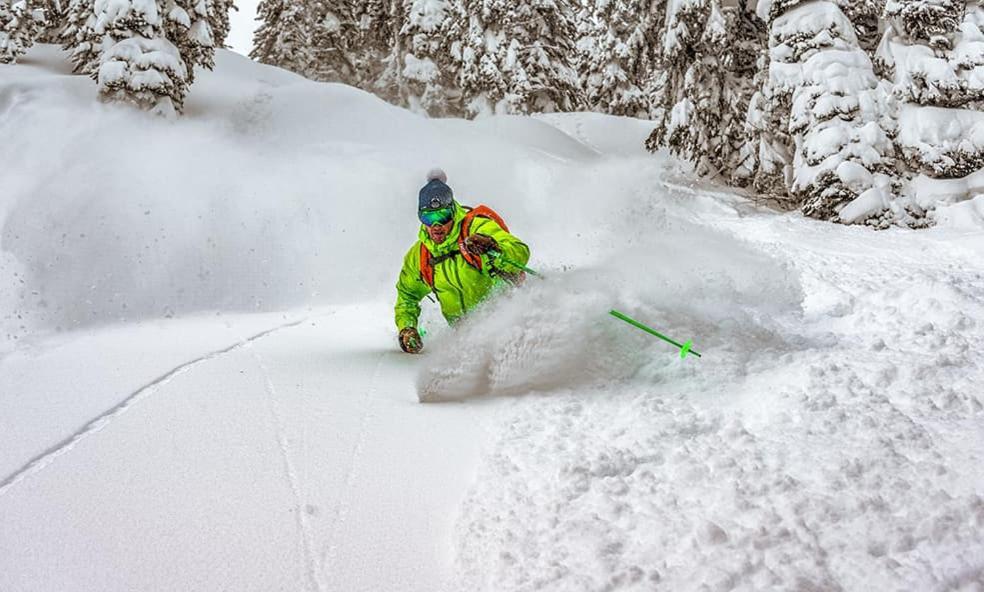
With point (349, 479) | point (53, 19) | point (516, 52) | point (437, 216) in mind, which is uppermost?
point (53, 19)

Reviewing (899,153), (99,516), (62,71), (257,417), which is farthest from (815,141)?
(62,71)

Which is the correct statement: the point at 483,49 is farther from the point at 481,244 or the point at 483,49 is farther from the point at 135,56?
the point at 481,244

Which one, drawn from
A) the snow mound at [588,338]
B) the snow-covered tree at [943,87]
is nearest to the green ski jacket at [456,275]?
the snow mound at [588,338]

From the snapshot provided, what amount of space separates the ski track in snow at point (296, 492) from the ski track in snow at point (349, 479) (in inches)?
2.1

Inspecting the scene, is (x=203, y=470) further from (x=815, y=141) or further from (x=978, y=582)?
(x=815, y=141)

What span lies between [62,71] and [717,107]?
52.0ft

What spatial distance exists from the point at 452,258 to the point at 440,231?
0.28m

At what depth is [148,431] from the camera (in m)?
3.84

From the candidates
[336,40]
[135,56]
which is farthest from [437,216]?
[336,40]

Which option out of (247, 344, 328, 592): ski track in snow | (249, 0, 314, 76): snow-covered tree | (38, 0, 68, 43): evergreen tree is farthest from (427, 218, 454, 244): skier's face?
(249, 0, 314, 76): snow-covered tree

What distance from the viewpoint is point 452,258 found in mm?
5918

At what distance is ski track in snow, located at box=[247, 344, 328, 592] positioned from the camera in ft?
8.45

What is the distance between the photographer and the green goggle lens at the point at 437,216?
5.66 m

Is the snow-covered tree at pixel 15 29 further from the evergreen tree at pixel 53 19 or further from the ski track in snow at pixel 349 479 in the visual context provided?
the ski track in snow at pixel 349 479
